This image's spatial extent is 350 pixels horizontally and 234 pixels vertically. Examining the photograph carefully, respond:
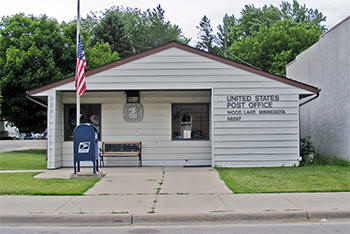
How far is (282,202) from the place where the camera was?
27.5 ft

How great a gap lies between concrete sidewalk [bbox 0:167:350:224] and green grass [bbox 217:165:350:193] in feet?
1.58

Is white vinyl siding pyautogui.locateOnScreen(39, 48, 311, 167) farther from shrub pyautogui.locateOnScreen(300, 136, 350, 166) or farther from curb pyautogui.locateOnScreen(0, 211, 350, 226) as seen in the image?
curb pyautogui.locateOnScreen(0, 211, 350, 226)

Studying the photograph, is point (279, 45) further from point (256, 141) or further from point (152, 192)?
point (152, 192)

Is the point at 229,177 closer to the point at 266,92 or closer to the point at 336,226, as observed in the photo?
the point at 266,92

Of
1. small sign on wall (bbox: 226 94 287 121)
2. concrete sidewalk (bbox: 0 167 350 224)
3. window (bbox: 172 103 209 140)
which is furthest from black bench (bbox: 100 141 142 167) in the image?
concrete sidewalk (bbox: 0 167 350 224)

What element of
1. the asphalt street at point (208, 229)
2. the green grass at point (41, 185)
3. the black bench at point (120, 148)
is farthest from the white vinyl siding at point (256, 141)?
the asphalt street at point (208, 229)

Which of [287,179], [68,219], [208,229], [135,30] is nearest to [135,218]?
[68,219]

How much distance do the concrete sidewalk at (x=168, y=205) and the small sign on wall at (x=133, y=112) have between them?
439 cm

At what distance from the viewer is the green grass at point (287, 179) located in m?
9.81

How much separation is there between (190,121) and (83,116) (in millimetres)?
4105

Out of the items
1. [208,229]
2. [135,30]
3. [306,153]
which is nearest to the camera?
[208,229]

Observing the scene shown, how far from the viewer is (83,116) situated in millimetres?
15227

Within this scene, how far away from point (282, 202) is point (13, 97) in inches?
712

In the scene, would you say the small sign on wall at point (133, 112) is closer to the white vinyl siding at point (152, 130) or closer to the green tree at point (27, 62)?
the white vinyl siding at point (152, 130)
